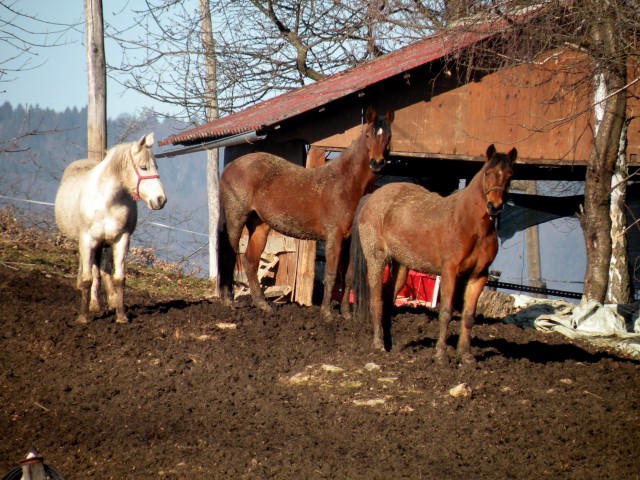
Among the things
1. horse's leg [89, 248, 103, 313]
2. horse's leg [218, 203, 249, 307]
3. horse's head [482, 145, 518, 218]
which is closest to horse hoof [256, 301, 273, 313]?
horse's leg [218, 203, 249, 307]

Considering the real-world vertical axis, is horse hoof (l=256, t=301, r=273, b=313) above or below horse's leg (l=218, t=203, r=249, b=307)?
below

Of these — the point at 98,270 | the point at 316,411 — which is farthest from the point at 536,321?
the point at 98,270

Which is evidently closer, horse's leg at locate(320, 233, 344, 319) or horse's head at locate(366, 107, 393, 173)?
horse's head at locate(366, 107, 393, 173)

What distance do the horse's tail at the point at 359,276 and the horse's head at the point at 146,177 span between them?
2297 millimetres

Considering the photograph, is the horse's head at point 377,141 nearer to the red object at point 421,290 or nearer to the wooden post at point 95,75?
the red object at point 421,290

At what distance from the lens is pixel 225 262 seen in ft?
38.5

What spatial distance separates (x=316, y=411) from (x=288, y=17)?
13.9 meters

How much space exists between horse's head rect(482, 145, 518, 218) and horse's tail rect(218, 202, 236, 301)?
4694 millimetres

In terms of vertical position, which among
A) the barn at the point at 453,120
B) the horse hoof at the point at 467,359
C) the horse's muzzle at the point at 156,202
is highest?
the barn at the point at 453,120

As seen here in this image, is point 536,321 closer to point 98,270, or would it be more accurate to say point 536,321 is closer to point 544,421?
point 544,421

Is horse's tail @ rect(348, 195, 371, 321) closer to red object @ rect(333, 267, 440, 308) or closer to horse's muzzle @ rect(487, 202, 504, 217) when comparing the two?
horse's muzzle @ rect(487, 202, 504, 217)

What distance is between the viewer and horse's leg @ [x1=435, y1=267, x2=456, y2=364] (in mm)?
8445

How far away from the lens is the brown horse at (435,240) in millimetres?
8242

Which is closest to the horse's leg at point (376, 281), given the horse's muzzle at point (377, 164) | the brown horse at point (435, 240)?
the brown horse at point (435, 240)
